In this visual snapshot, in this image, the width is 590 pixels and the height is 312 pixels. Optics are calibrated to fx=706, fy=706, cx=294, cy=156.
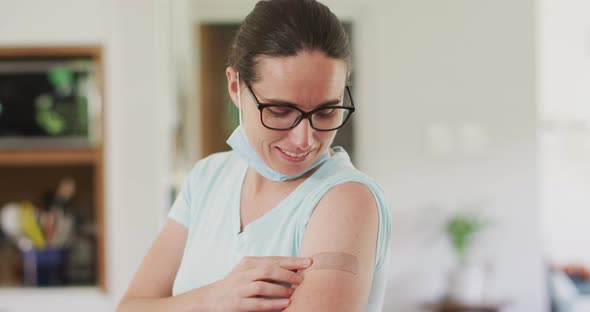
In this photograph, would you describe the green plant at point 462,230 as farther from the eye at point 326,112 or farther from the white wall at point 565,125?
the eye at point 326,112

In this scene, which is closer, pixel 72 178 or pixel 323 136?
pixel 323 136

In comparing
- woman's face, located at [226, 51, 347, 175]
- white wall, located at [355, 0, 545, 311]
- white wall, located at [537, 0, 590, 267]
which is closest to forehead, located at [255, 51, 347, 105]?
woman's face, located at [226, 51, 347, 175]

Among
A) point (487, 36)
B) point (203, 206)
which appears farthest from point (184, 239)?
point (487, 36)

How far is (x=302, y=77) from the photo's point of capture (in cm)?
78

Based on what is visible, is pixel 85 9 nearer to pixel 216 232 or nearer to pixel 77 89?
pixel 77 89

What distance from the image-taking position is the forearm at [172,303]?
2.71 ft

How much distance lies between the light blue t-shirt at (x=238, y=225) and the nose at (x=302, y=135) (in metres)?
0.05

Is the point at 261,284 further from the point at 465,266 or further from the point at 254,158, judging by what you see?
the point at 465,266

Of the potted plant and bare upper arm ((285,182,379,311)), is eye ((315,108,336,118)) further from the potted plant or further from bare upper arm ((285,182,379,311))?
the potted plant

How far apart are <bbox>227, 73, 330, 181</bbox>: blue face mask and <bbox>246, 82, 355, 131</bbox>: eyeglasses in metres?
0.06

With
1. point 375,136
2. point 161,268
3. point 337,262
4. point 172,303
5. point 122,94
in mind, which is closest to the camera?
point 337,262

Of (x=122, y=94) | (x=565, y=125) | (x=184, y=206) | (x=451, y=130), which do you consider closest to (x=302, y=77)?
(x=184, y=206)

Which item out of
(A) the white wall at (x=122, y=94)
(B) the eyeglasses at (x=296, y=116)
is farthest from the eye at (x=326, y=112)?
(A) the white wall at (x=122, y=94)

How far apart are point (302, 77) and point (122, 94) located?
152 cm
